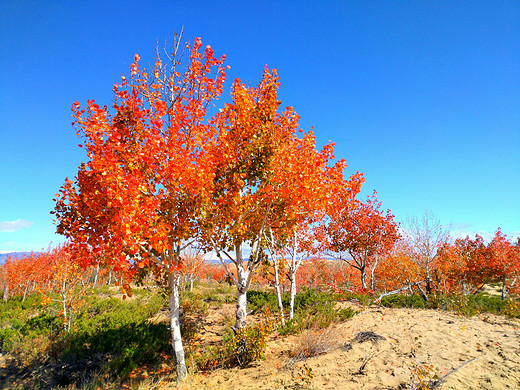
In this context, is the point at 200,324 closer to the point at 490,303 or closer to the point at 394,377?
the point at 394,377

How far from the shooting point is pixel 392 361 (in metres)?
6.33

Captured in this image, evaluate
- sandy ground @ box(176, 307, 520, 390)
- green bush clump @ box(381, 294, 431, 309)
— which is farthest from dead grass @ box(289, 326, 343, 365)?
green bush clump @ box(381, 294, 431, 309)

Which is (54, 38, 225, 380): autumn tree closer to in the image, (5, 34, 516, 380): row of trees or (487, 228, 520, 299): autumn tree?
(5, 34, 516, 380): row of trees

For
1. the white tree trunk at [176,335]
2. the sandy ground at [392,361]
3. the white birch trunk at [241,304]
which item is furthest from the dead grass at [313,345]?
the white tree trunk at [176,335]

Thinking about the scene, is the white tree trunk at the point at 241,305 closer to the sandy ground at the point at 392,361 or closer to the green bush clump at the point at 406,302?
the sandy ground at the point at 392,361

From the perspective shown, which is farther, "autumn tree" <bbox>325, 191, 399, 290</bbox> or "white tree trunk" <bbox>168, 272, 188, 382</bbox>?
"autumn tree" <bbox>325, 191, 399, 290</bbox>

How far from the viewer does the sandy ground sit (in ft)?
18.0

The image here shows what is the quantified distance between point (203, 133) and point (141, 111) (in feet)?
5.20

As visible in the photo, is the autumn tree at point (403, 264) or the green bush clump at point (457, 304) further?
the autumn tree at point (403, 264)

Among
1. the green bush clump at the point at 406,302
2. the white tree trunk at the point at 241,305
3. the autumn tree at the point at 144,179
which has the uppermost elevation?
the autumn tree at the point at 144,179

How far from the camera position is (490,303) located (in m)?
13.6

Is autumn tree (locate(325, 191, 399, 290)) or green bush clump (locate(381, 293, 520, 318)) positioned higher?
autumn tree (locate(325, 191, 399, 290))

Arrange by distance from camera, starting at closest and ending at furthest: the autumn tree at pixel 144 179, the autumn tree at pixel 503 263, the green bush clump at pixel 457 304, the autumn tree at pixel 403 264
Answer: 1. the autumn tree at pixel 144 179
2. the green bush clump at pixel 457 304
3. the autumn tree at pixel 403 264
4. the autumn tree at pixel 503 263

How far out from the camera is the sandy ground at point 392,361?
548cm
